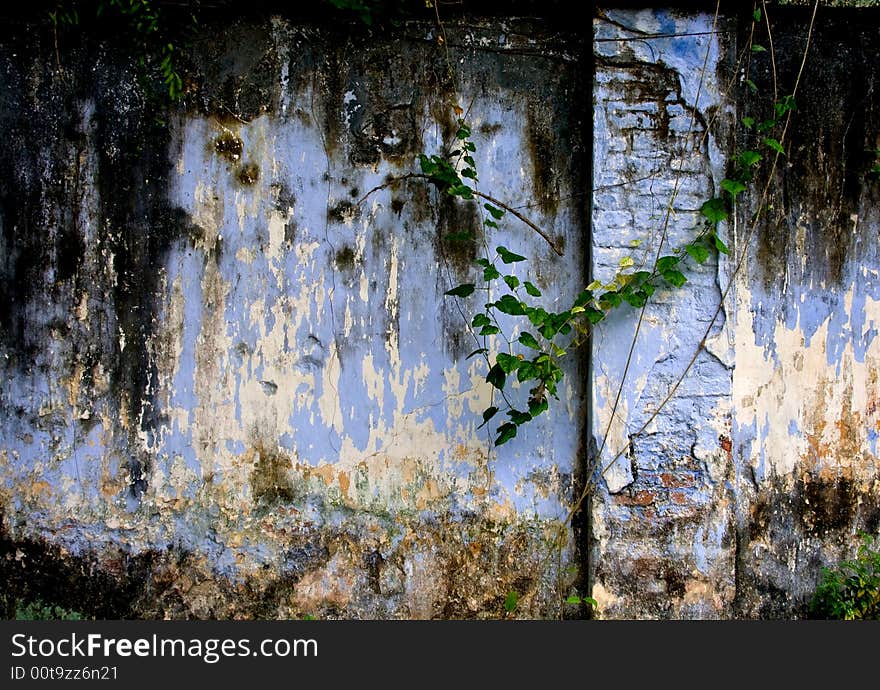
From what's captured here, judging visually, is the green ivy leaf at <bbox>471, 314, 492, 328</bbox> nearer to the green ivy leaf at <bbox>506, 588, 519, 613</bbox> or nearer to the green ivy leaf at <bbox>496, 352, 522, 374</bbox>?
the green ivy leaf at <bbox>496, 352, 522, 374</bbox>

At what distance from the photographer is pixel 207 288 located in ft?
9.71

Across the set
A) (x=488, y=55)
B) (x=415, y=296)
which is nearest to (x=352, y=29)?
(x=488, y=55)

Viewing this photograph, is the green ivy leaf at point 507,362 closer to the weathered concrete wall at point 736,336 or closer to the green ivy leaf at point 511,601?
the weathered concrete wall at point 736,336

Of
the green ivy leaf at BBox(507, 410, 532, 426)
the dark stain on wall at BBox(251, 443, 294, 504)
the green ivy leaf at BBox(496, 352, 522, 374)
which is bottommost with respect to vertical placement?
the dark stain on wall at BBox(251, 443, 294, 504)

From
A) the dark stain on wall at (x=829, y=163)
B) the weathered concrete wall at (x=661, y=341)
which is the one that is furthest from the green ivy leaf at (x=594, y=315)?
the dark stain on wall at (x=829, y=163)

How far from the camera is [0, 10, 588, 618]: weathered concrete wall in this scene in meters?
2.94

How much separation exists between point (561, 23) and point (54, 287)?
241cm

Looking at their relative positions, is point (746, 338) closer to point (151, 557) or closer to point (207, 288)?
point (207, 288)

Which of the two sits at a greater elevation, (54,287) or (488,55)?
(488,55)

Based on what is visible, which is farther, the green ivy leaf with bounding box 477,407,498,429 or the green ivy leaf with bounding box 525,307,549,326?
the green ivy leaf with bounding box 477,407,498,429

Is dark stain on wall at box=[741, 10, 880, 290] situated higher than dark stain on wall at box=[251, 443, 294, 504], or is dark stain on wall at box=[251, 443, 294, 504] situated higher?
dark stain on wall at box=[741, 10, 880, 290]

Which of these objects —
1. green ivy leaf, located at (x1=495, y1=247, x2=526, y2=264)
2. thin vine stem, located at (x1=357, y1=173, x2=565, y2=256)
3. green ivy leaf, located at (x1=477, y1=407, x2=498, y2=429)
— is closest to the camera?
green ivy leaf, located at (x1=495, y1=247, x2=526, y2=264)

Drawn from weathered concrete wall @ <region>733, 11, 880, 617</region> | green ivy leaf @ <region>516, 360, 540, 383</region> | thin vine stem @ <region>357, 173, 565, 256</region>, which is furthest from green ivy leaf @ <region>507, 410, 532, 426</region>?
weathered concrete wall @ <region>733, 11, 880, 617</region>

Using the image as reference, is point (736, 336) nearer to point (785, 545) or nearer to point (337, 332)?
point (785, 545)
